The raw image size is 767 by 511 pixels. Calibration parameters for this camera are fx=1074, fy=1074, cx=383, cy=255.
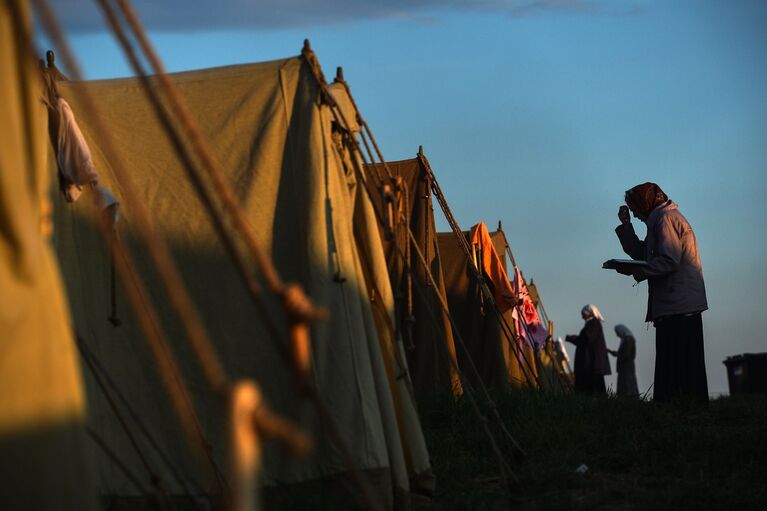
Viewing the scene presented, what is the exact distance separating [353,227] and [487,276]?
5.06 m

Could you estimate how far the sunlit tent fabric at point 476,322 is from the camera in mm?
9992

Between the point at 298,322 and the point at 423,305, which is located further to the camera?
the point at 423,305

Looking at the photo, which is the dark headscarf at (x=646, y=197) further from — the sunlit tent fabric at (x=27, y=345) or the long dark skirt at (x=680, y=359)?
the sunlit tent fabric at (x=27, y=345)

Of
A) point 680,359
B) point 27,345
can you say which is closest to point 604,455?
point 680,359

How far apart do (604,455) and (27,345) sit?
4.41 metres

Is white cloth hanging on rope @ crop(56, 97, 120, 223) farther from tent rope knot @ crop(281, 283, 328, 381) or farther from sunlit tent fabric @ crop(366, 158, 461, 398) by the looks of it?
sunlit tent fabric @ crop(366, 158, 461, 398)

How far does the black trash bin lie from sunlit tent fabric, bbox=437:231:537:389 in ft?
23.0

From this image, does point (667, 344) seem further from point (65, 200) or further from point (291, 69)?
point (65, 200)

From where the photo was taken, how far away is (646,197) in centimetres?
784

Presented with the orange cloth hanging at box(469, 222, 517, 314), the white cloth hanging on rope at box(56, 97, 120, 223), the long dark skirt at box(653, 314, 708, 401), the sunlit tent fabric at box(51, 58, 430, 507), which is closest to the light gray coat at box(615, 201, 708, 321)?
the long dark skirt at box(653, 314, 708, 401)

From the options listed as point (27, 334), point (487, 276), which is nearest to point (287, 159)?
point (27, 334)

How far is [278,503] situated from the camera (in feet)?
14.2

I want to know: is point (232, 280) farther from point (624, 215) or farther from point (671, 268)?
point (624, 215)

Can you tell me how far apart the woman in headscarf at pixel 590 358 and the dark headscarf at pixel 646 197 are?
6819 millimetres
